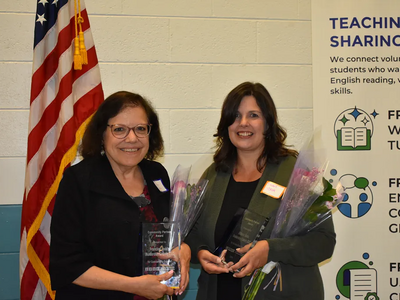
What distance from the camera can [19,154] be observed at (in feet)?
8.70

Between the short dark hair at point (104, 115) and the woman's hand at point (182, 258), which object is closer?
the woman's hand at point (182, 258)

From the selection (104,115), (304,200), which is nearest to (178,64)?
(104,115)

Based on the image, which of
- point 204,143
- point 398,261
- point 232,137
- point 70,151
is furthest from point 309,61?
point 70,151

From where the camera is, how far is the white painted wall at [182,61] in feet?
8.67

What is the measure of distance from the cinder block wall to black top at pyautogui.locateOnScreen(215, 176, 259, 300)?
2.83 feet

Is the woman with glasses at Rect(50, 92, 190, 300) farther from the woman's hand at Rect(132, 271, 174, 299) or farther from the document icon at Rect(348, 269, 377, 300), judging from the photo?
the document icon at Rect(348, 269, 377, 300)

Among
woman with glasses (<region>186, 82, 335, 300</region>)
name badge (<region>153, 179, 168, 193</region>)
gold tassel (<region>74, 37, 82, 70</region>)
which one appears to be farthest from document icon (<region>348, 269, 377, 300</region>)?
gold tassel (<region>74, 37, 82, 70</region>)

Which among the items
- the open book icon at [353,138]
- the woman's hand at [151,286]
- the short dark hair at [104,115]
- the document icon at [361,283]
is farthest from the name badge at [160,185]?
the document icon at [361,283]

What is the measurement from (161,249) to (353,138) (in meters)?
1.79

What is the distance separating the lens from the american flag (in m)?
2.35

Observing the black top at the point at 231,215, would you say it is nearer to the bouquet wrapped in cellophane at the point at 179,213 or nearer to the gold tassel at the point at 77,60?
the bouquet wrapped in cellophane at the point at 179,213

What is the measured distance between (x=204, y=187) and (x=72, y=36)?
4.26ft

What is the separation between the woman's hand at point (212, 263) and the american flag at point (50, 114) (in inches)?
40.9

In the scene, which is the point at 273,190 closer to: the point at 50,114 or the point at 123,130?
the point at 123,130
